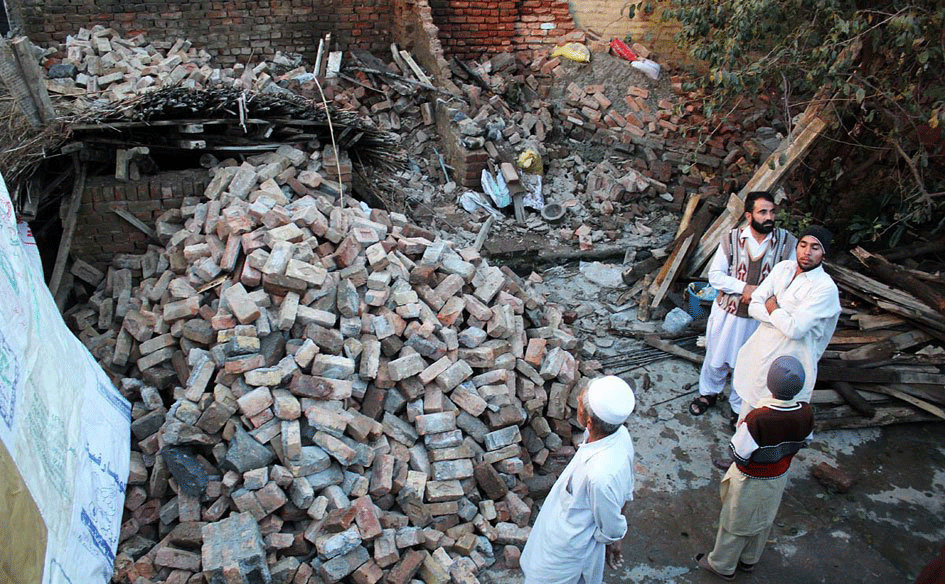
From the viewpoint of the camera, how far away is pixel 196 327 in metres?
5.33

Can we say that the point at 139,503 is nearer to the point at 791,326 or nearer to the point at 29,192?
the point at 29,192

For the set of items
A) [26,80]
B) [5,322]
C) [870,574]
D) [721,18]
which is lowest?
[870,574]

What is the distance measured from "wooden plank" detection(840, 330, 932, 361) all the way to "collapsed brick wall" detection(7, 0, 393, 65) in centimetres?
825

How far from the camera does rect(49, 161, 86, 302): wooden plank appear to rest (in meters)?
6.14

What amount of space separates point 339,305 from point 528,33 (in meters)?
7.68

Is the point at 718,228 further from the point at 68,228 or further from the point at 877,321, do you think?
the point at 68,228

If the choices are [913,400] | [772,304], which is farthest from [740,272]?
[913,400]

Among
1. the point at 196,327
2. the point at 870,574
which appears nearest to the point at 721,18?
the point at 870,574

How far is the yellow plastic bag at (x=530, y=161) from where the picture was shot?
9891mm

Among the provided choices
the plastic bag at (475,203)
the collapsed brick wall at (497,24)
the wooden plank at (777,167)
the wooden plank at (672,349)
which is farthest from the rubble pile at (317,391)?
the collapsed brick wall at (497,24)

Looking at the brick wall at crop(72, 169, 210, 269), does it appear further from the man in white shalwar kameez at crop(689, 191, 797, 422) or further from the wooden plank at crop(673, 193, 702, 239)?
the wooden plank at crop(673, 193, 702, 239)

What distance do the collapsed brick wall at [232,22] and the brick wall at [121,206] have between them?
4.76 m

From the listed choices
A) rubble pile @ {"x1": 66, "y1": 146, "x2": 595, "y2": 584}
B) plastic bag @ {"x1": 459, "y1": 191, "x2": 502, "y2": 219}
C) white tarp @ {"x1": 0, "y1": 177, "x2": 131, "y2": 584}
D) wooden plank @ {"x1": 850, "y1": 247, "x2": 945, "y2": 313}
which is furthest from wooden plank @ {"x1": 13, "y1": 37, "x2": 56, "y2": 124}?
wooden plank @ {"x1": 850, "y1": 247, "x2": 945, "y2": 313}

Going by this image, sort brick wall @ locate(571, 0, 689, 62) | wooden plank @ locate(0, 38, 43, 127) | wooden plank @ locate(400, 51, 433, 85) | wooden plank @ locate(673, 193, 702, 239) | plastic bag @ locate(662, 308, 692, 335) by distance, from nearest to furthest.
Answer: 1. wooden plank @ locate(0, 38, 43, 127)
2. plastic bag @ locate(662, 308, 692, 335)
3. wooden plank @ locate(673, 193, 702, 239)
4. wooden plank @ locate(400, 51, 433, 85)
5. brick wall @ locate(571, 0, 689, 62)
